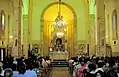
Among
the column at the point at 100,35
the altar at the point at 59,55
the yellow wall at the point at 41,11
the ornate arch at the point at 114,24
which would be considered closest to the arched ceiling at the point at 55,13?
the yellow wall at the point at 41,11

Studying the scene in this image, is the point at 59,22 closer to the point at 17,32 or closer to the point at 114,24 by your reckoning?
the point at 114,24

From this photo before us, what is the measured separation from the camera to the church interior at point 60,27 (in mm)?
32219

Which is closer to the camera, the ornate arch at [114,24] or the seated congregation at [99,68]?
the seated congregation at [99,68]

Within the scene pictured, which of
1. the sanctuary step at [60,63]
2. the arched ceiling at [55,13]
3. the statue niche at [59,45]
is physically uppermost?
the arched ceiling at [55,13]

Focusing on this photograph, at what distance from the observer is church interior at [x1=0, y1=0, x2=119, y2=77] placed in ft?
106

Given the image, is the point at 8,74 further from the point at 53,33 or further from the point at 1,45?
the point at 53,33

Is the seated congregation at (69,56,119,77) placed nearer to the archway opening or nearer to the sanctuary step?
the sanctuary step

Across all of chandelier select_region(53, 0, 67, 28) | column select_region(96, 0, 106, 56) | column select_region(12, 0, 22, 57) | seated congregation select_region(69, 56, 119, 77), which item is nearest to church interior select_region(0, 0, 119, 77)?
chandelier select_region(53, 0, 67, 28)

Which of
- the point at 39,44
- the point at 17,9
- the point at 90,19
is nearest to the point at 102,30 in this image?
the point at 17,9

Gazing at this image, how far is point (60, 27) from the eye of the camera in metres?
35.3

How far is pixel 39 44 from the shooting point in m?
36.5

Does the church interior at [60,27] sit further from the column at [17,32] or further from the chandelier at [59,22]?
the column at [17,32]

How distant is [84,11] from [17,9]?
47.6 feet

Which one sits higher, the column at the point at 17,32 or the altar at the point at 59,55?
the column at the point at 17,32
